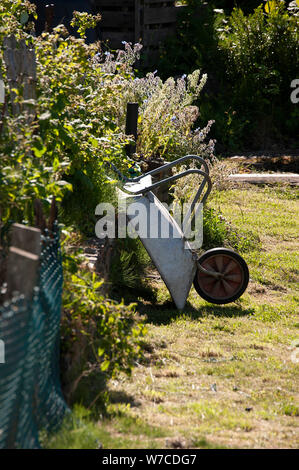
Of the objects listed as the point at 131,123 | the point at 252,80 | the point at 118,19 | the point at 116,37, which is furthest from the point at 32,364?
the point at 118,19

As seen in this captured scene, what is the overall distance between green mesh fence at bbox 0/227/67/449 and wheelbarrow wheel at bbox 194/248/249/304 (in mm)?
2407

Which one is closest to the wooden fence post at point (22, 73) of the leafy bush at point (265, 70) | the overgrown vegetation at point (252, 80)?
the overgrown vegetation at point (252, 80)

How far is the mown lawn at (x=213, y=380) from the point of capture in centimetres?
333

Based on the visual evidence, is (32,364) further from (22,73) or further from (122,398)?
(22,73)

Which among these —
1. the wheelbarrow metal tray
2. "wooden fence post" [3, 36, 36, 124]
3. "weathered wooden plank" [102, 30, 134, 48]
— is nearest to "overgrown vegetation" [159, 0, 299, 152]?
"weathered wooden plank" [102, 30, 134, 48]

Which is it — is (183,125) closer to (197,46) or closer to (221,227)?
(221,227)

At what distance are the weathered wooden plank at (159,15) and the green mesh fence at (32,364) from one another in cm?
995

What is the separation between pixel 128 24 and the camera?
12.5 m

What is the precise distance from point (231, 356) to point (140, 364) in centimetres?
67

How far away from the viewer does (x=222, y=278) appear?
5656 millimetres

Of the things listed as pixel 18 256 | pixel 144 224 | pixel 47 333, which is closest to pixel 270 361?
pixel 144 224

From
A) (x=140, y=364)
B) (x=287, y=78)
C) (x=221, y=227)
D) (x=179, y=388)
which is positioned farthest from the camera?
(x=287, y=78)

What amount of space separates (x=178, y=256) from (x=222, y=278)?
1.68 feet

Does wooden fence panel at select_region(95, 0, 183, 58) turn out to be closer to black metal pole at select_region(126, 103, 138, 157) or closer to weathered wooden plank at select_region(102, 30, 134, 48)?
weathered wooden plank at select_region(102, 30, 134, 48)
